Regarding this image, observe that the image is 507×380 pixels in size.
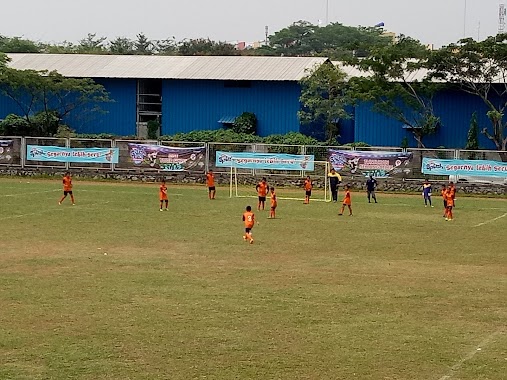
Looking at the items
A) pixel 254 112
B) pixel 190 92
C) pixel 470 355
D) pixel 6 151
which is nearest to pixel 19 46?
pixel 190 92

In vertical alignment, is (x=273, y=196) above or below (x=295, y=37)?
below

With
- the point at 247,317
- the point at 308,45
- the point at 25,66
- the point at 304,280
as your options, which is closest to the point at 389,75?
the point at 25,66

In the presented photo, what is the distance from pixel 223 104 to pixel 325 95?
7082 mm

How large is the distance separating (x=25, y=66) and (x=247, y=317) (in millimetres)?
54463

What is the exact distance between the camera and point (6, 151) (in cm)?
5294

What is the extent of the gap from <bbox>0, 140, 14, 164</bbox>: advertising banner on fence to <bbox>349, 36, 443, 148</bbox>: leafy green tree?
63.9ft

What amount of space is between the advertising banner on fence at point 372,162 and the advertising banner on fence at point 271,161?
143cm

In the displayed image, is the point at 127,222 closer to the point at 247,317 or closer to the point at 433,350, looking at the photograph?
the point at 247,317

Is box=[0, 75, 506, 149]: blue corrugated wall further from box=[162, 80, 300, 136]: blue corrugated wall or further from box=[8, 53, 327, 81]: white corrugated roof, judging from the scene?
box=[8, 53, 327, 81]: white corrugated roof

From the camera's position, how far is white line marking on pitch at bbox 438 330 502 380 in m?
12.6

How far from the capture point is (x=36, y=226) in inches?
1172

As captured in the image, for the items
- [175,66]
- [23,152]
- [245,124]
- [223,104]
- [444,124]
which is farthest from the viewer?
[175,66]

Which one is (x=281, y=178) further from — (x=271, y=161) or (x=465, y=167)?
(x=465, y=167)

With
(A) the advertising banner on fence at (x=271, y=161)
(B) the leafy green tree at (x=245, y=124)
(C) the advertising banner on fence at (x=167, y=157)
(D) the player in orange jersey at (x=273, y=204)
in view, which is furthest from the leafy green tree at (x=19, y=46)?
(D) the player in orange jersey at (x=273, y=204)
